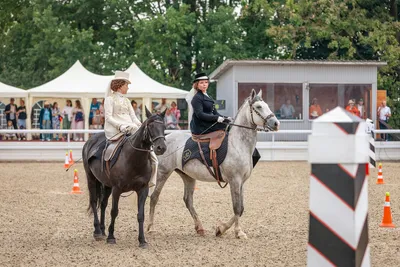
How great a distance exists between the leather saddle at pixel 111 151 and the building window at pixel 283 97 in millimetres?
22071

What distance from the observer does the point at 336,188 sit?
13.0 feet

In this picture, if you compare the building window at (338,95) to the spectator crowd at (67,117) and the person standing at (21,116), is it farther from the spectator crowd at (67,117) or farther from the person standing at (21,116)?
the person standing at (21,116)

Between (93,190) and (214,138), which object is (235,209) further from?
(93,190)

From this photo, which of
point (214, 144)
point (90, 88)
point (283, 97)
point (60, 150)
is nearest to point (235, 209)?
point (214, 144)

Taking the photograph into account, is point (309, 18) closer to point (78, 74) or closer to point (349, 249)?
point (78, 74)

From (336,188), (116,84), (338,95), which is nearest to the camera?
(336,188)

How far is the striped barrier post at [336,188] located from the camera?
3961 mm

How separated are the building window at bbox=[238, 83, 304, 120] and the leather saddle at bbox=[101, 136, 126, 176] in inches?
869

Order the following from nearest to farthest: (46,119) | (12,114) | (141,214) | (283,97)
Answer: (141,214), (283,97), (46,119), (12,114)

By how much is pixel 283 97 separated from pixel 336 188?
2924 cm

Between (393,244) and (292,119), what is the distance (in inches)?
897

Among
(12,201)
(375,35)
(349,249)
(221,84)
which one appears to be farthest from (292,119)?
(349,249)

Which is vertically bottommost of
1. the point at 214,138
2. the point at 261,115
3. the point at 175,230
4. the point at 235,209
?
the point at 175,230

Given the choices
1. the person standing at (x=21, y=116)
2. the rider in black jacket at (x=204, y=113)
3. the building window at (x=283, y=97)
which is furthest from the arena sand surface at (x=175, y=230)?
the person standing at (x=21, y=116)
